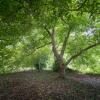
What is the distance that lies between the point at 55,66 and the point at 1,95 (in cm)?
1124

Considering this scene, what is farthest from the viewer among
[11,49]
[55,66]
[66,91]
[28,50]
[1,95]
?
[55,66]

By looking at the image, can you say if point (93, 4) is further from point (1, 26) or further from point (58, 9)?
point (1, 26)

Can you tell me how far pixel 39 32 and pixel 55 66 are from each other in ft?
15.8

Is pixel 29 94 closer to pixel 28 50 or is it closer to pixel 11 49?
pixel 28 50

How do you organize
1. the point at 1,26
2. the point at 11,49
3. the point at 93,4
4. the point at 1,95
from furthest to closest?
the point at 11,49
the point at 1,95
the point at 1,26
the point at 93,4

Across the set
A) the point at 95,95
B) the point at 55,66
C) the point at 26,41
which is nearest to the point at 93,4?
the point at 95,95

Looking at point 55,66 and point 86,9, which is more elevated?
point 86,9

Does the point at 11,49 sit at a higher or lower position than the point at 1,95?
higher

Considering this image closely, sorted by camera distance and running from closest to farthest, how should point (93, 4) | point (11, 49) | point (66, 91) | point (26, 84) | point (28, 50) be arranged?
point (93, 4), point (66, 91), point (26, 84), point (28, 50), point (11, 49)

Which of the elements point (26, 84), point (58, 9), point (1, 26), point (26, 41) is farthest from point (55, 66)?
point (58, 9)

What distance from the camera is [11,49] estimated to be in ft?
60.9

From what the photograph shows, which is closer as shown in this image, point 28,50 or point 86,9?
point 86,9

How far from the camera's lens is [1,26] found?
8.58 metres

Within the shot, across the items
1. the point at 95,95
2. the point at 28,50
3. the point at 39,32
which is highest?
the point at 39,32
